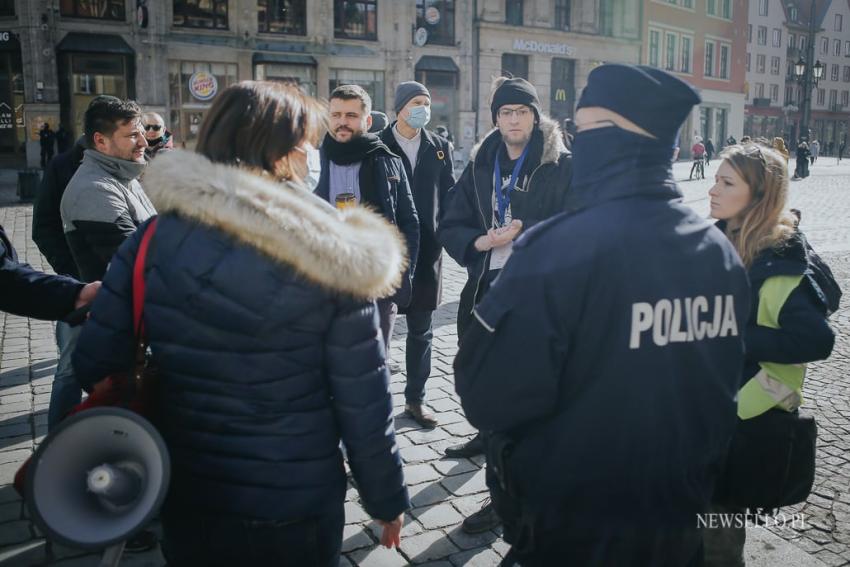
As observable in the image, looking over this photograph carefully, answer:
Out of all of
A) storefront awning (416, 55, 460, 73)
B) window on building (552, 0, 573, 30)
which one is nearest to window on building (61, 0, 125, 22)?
storefront awning (416, 55, 460, 73)

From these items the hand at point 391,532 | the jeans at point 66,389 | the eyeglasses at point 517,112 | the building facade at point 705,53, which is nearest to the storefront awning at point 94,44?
the jeans at point 66,389

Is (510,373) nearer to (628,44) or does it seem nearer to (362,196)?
(362,196)

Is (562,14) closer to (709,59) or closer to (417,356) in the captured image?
(709,59)

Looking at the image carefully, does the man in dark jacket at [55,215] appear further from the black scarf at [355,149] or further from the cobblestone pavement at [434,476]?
the black scarf at [355,149]

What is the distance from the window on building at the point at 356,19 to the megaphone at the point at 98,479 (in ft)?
103

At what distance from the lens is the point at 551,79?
123 ft

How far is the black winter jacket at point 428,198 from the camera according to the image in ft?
16.6

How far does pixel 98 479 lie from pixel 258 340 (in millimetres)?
541

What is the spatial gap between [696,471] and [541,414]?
1.61 ft

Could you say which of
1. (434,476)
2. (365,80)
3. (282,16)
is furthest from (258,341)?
(365,80)

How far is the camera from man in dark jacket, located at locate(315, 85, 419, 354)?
4547 millimetres

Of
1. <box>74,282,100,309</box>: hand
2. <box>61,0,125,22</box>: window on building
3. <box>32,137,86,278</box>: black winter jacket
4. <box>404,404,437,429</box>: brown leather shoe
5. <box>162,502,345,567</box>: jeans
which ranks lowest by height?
<box>404,404,437,429</box>: brown leather shoe

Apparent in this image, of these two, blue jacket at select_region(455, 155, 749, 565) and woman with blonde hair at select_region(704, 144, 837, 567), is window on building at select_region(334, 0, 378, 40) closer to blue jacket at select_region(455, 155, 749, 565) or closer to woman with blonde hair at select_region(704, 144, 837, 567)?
woman with blonde hair at select_region(704, 144, 837, 567)

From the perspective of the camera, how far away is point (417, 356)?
4879 mm
